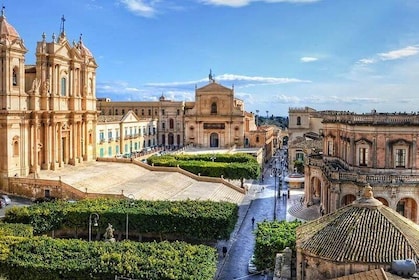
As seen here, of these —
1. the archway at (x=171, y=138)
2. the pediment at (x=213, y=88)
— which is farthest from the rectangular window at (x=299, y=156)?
the archway at (x=171, y=138)

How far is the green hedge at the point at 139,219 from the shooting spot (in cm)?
3281

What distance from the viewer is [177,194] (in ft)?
163

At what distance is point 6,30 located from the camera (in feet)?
153

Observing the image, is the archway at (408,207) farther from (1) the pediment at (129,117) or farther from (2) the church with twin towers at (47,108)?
(1) the pediment at (129,117)

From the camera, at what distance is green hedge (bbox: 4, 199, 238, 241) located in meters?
32.8

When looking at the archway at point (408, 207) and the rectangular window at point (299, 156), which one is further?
the rectangular window at point (299, 156)

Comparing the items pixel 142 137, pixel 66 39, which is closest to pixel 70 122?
pixel 66 39

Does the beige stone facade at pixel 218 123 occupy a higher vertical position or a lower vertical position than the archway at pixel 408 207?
higher

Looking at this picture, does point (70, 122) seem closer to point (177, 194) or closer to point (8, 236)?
point (177, 194)

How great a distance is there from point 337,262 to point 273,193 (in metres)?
44.8

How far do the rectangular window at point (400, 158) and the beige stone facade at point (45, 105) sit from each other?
1437 inches

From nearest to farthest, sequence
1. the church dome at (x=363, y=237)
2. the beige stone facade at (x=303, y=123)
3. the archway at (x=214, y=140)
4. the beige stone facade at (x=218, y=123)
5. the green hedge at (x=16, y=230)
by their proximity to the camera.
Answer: the church dome at (x=363, y=237) < the green hedge at (x=16, y=230) < the beige stone facade at (x=303, y=123) < the beige stone facade at (x=218, y=123) < the archway at (x=214, y=140)

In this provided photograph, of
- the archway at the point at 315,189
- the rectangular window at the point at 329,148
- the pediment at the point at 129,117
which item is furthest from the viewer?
the pediment at the point at 129,117

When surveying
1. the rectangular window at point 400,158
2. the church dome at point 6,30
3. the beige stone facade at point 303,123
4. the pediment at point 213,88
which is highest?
the church dome at point 6,30
